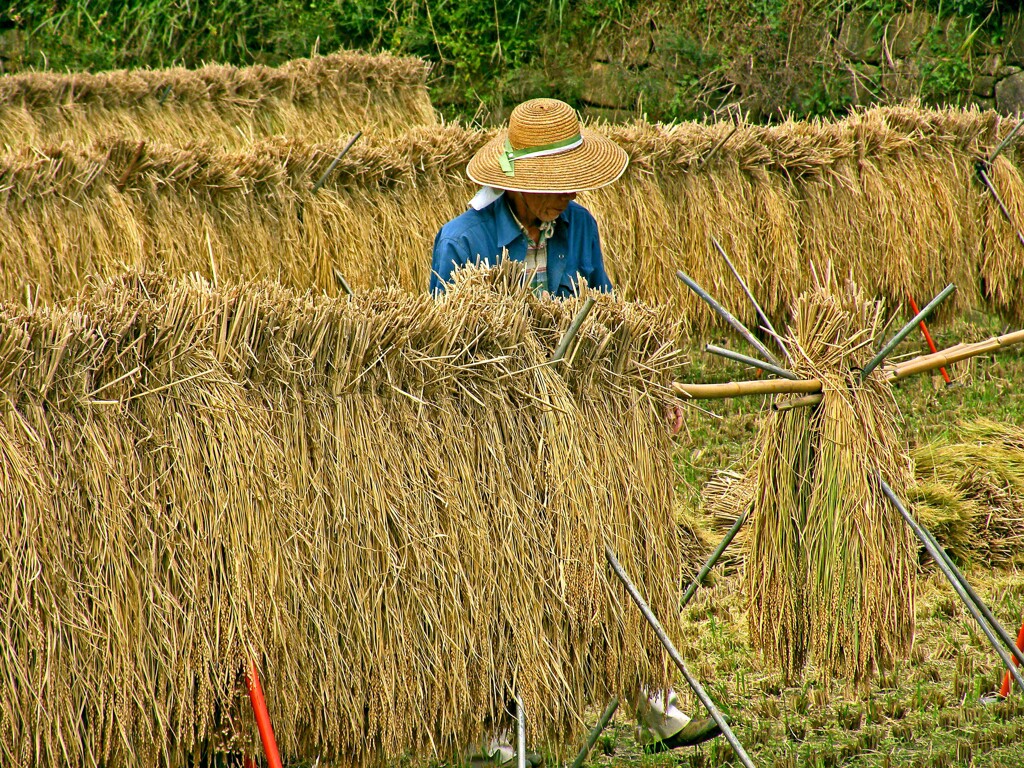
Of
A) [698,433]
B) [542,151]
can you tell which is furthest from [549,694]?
[698,433]

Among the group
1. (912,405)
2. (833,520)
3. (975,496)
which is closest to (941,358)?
(833,520)

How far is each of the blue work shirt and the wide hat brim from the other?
109 millimetres

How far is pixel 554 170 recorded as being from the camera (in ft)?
11.7

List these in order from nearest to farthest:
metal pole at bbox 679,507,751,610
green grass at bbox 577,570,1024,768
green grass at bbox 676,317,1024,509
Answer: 1. metal pole at bbox 679,507,751,610
2. green grass at bbox 577,570,1024,768
3. green grass at bbox 676,317,1024,509

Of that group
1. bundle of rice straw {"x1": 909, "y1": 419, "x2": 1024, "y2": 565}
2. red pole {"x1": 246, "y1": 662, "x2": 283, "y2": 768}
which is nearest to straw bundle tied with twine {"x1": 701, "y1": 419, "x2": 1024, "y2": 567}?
bundle of rice straw {"x1": 909, "y1": 419, "x2": 1024, "y2": 565}

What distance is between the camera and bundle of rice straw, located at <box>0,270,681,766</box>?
2.37 metres

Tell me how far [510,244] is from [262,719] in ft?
5.57

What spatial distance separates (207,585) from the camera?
98.7 inches

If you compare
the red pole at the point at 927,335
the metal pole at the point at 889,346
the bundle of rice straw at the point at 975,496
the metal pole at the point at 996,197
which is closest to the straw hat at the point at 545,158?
the metal pole at the point at 889,346

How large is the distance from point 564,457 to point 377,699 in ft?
2.33

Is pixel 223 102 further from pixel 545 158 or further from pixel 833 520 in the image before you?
pixel 833 520

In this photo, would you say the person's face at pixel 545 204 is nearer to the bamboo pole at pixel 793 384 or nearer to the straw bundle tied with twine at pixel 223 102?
the bamboo pole at pixel 793 384

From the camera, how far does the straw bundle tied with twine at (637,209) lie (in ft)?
18.2

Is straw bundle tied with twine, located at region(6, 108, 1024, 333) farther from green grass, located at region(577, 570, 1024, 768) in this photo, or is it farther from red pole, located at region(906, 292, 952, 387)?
green grass, located at region(577, 570, 1024, 768)
